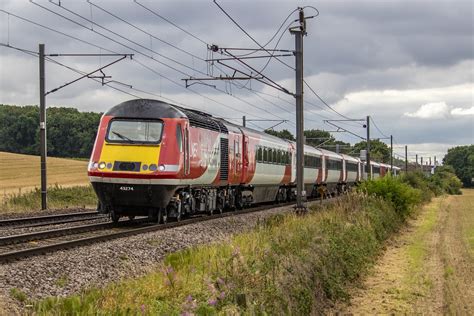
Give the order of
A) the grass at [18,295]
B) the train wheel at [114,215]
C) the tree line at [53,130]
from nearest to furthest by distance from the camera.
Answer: the grass at [18,295] < the train wheel at [114,215] < the tree line at [53,130]

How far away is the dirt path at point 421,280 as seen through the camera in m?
A: 11.1

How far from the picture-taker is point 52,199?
33281 millimetres

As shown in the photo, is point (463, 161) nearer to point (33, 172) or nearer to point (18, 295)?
point (33, 172)

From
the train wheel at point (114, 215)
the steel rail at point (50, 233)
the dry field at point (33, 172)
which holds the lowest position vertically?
the steel rail at point (50, 233)

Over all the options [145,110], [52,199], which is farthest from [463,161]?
[145,110]

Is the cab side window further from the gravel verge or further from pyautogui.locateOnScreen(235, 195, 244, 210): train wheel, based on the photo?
pyautogui.locateOnScreen(235, 195, 244, 210): train wheel

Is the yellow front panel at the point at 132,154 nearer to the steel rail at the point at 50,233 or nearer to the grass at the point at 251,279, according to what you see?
the steel rail at the point at 50,233

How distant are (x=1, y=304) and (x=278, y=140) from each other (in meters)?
28.7

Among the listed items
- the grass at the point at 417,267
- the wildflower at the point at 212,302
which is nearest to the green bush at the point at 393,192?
the grass at the point at 417,267

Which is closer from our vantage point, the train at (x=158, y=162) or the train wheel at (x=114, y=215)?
the train at (x=158, y=162)

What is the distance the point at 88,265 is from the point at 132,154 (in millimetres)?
7267

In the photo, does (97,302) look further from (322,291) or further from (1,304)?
(322,291)

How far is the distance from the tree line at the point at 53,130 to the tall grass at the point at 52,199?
26.9 metres

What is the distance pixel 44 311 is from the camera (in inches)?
266
